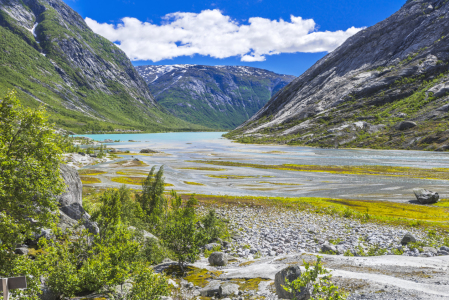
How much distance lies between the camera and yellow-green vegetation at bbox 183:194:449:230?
38375 mm

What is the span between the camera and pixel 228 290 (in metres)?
14.9

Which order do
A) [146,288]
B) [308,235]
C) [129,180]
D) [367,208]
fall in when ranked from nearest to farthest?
[146,288], [308,235], [367,208], [129,180]

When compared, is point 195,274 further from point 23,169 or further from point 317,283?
point 23,169

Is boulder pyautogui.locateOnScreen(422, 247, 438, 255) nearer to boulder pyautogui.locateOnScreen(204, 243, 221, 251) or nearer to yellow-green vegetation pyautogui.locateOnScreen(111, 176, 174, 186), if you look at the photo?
boulder pyautogui.locateOnScreen(204, 243, 221, 251)

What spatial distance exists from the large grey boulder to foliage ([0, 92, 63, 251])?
256 inches

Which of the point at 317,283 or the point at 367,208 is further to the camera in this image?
the point at 367,208

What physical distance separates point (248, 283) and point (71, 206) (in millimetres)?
16238

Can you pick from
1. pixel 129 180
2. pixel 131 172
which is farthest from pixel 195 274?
pixel 131 172

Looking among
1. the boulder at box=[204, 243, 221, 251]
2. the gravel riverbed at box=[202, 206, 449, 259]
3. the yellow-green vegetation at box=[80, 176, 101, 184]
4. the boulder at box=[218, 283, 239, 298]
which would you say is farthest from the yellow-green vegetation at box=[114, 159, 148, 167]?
the boulder at box=[218, 283, 239, 298]

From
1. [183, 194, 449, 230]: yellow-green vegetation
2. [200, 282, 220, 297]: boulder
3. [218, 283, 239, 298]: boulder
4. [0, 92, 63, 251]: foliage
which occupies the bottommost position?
[183, 194, 449, 230]: yellow-green vegetation

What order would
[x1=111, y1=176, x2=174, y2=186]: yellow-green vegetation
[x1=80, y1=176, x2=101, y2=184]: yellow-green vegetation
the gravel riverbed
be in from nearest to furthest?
the gravel riverbed → [x1=80, y1=176, x2=101, y2=184]: yellow-green vegetation → [x1=111, y1=176, x2=174, y2=186]: yellow-green vegetation

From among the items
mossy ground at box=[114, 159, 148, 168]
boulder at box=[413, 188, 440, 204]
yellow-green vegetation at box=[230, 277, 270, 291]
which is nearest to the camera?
yellow-green vegetation at box=[230, 277, 270, 291]

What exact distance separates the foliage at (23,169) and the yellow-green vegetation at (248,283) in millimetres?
11983

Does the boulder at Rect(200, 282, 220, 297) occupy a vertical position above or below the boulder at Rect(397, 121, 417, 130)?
below
